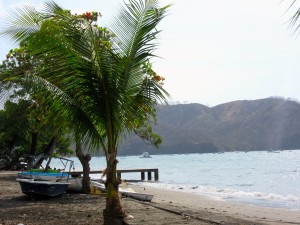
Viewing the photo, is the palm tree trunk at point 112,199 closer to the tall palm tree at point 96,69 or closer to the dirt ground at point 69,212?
the tall palm tree at point 96,69


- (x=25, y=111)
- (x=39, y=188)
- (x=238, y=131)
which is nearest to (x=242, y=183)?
(x=25, y=111)

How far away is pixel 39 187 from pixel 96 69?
7297 millimetres

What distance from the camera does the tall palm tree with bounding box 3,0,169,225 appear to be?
8461 millimetres

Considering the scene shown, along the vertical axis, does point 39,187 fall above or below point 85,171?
below

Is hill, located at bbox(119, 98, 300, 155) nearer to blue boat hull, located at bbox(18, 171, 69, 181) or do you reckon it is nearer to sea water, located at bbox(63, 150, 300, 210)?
sea water, located at bbox(63, 150, 300, 210)

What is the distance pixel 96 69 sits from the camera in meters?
8.48

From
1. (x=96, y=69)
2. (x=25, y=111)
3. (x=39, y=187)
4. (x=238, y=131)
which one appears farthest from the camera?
(x=238, y=131)

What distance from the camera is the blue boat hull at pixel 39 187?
565 inches

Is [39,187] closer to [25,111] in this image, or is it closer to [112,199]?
[112,199]

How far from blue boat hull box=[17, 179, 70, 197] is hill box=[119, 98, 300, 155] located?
105m

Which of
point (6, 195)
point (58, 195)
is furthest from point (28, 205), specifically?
point (6, 195)

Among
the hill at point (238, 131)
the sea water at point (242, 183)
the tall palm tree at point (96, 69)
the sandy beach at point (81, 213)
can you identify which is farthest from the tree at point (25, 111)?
the hill at point (238, 131)

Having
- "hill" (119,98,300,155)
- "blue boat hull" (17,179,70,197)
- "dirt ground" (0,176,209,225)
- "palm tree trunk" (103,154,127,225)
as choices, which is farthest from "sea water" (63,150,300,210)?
"hill" (119,98,300,155)

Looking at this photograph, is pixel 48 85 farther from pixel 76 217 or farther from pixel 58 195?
pixel 58 195
